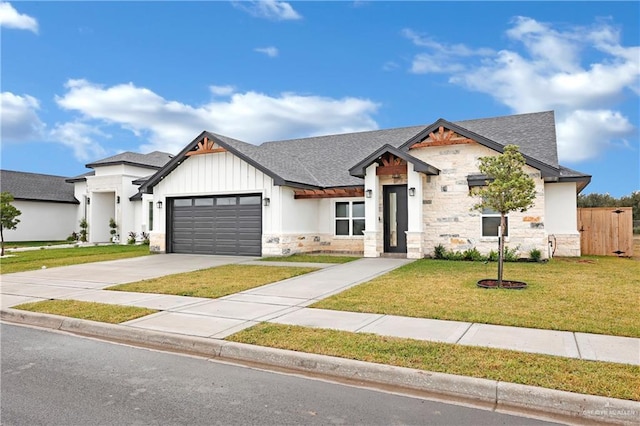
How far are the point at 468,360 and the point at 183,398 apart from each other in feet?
9.87

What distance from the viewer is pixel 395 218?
17.2 m

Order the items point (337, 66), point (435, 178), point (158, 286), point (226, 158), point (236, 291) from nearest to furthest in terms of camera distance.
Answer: point (236, 291) → point (158, 286) → point (435, 178) → point (226, 158) → point (337, 66)

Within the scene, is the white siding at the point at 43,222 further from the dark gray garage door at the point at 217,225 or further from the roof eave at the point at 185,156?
the dark gray garage door at the point at 217,225

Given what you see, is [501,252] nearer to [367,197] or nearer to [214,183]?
[367,197]

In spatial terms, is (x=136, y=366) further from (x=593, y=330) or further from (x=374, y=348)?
(x=593, y=330)

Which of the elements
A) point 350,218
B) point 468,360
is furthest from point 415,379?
point 350,218

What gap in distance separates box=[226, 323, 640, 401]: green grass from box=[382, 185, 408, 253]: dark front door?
1148 cm

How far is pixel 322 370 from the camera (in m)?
4.93

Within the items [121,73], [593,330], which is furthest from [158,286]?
[121,73]

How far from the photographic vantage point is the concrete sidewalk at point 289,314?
17.9 feet

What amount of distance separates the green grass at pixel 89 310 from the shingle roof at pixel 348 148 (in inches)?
386

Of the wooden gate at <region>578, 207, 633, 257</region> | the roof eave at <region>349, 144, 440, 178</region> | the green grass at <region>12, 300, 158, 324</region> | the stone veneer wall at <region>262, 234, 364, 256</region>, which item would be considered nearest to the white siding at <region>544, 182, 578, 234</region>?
the wooden gate at <region>578, 207, 633, 257</region>

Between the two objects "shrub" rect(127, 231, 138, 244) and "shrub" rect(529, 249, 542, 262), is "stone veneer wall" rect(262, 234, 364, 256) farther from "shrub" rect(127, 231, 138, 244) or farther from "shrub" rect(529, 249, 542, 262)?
"shrub" rect(127, 231, 138, 244)

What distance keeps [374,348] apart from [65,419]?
3232 millimetres
